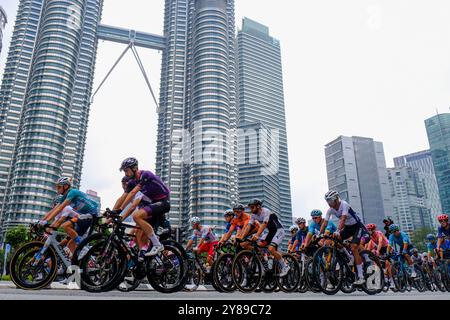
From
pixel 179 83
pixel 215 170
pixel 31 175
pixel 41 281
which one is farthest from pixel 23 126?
pixel 41 281

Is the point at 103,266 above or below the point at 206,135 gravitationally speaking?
below

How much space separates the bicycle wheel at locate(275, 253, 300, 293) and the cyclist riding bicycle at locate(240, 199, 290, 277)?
289mm

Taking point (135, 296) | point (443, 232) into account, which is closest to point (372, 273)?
point (443, 232)

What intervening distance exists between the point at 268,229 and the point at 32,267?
6.35 metres

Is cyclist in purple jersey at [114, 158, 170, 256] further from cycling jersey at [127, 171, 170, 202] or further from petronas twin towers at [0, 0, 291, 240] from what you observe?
petronas twin towers at [0, 0, 291, 240]

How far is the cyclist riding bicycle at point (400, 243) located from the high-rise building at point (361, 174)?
475 ft

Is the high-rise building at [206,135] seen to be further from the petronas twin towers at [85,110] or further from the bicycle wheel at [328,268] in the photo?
the bicycle wheel at [328,268]

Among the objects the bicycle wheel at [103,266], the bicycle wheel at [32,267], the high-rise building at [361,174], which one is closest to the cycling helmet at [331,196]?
the bicycle wheel at [103,266]

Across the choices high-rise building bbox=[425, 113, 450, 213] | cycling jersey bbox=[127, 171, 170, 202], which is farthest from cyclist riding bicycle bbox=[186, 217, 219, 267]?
high-rise building bbox=[425, 113, 450, 213]

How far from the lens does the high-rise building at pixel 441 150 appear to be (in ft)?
326

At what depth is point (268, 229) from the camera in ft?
32.8

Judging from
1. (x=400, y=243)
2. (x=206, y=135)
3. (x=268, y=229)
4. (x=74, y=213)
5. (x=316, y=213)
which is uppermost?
(x=206, y=135)

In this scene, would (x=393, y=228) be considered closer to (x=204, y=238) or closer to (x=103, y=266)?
(x=204, y=238)

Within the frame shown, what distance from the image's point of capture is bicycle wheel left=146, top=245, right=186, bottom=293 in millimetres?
6461
